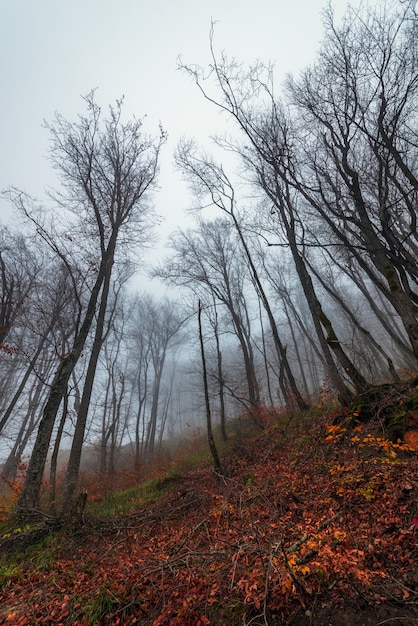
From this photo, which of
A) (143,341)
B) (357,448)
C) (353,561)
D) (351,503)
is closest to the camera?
(353,561)

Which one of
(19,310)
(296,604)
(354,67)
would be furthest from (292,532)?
(19,310)

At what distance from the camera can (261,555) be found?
2846mm

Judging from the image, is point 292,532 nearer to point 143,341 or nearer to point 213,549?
point 213,549

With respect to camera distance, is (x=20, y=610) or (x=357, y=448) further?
(x=357, y=448)

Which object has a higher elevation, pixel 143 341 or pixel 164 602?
pixel 143 341

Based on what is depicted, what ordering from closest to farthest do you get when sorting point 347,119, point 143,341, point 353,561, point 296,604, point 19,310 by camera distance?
point 296,604 → point 353,561 → point 347,119 → point 19,310 → point 143,341

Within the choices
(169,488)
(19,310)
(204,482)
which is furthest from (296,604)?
(19,310)

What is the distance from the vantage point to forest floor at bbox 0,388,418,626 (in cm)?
238

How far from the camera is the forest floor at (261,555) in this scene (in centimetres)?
238

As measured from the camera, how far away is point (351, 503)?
12.5 ft

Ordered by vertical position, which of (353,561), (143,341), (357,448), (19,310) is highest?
(143,341)

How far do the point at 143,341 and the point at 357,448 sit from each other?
21.8 meters

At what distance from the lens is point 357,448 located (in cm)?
505

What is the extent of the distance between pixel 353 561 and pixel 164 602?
6.51 ft
